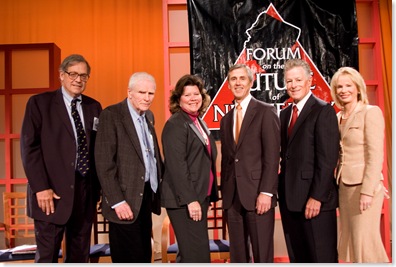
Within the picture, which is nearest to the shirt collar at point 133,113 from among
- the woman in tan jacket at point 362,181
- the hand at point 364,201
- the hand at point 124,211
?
the hand at point 124,211

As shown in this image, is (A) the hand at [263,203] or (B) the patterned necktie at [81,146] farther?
(B) the patterned necktie at [81,146]

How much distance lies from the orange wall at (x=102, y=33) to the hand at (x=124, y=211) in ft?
8.64

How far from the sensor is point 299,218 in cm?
290

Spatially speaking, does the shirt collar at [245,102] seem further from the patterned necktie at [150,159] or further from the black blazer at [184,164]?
the patterned necktie at [150,159]

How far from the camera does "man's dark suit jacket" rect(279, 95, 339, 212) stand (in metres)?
2.79

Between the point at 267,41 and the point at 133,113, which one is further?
the point at 267,41

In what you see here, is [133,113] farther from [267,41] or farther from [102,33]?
[102,33]

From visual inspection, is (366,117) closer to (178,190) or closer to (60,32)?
(178,190)

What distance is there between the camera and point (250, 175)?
2867 mm

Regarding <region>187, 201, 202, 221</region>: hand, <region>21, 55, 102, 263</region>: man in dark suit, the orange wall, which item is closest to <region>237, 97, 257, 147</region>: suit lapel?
<region>187, 201, 202, 221</region>: hand

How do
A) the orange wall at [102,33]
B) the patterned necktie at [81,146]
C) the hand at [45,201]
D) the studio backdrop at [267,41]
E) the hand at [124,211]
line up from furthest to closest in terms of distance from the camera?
the orange wall at [102,33], the studio backdrop at [267,41], the patterned necktie at [81,146], the hand at [45,201], the hand at [124,211]

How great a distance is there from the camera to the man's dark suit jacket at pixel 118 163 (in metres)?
2.78

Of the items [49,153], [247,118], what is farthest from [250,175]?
[49,153]

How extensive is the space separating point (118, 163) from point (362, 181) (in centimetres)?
145
